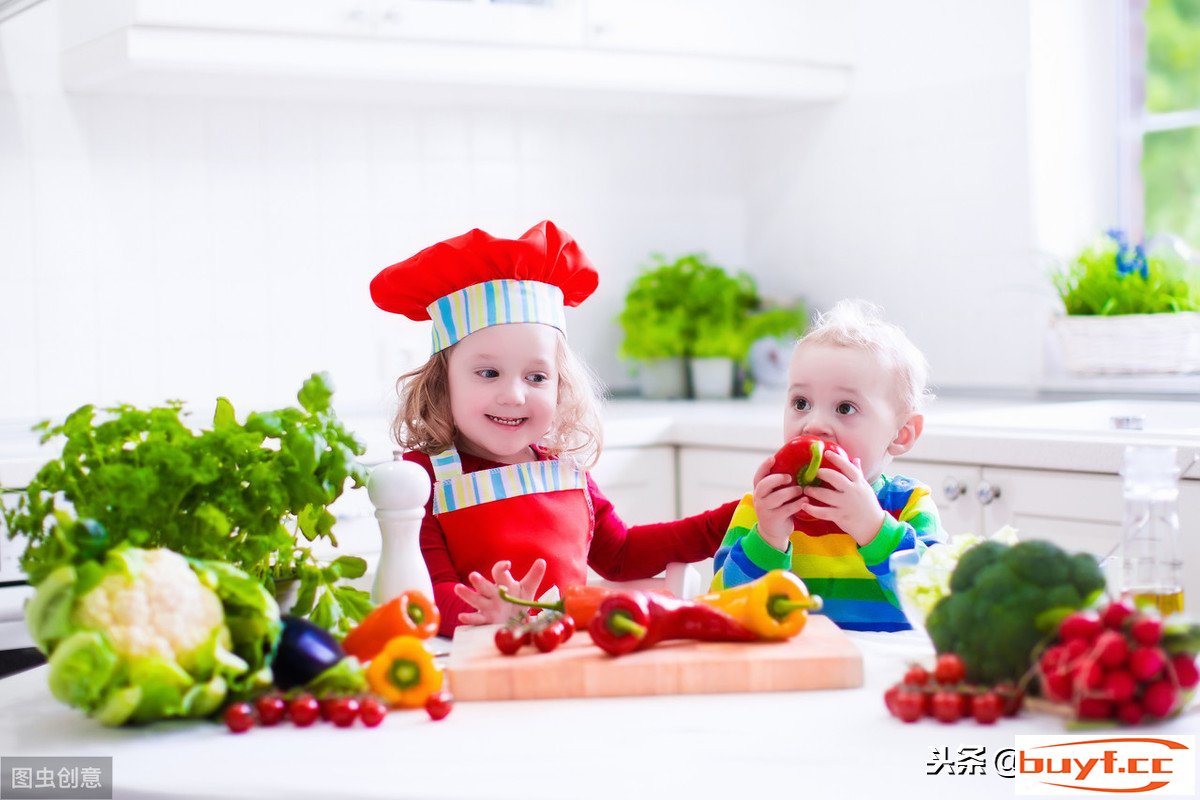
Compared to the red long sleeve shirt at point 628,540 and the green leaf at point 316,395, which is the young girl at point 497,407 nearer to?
the red long sleeve shirt at point 628,540

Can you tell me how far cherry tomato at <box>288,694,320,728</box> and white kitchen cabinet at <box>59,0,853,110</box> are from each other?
2018 millimetres

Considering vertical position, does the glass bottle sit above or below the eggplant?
above

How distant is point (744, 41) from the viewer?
336cm

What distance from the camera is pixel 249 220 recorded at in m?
3.32

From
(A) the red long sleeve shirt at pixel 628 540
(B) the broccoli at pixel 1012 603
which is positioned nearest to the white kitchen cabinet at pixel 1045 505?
(A) the red long sleeve shirt at pixel 628 540

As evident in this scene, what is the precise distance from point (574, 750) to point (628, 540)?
90 centimetres

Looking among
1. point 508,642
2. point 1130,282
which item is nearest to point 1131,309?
point 1130,282

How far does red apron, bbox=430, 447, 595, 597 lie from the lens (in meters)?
1.70

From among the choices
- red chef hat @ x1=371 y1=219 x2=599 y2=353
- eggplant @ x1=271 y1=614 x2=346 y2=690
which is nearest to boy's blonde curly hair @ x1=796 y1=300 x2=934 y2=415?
red chef hat @ x1=371 y1=219 x2=599 y2=353

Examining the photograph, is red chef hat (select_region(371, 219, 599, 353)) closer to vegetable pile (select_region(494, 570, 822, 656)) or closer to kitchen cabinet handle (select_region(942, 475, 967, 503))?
vegetable pile (select_region(494, 570, 822, 656))

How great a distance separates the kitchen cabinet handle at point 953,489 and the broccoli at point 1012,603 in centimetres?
148

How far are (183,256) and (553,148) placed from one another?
101cm

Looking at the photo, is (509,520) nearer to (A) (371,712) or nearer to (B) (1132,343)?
(A) (371,712)

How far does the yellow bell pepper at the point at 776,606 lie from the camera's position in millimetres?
1188
